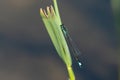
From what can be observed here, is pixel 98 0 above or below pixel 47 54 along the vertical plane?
above

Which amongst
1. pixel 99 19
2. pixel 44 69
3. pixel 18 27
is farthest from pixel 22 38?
pixel 99 19

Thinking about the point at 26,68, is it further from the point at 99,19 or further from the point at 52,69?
the point at 99,19

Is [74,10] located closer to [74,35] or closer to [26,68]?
[74,35]

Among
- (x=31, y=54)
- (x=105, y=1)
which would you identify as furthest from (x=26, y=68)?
(x=105, y=1)

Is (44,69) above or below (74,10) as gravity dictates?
below

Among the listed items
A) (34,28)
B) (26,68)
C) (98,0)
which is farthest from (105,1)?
(26,68)

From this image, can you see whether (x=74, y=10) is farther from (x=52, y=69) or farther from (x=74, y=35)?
(x=52, y=69)
